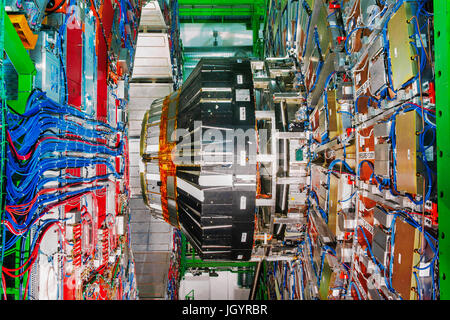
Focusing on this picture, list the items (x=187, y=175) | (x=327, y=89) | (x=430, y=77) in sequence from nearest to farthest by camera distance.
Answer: (x=430, y=77), (x=327, y=89), (x=187, y=175)

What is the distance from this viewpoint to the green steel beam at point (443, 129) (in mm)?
1787

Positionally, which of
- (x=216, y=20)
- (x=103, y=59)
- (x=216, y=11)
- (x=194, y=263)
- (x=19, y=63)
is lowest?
(x=194, y=263)

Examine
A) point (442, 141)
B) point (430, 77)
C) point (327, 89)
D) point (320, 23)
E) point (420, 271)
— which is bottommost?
point (420, 271)

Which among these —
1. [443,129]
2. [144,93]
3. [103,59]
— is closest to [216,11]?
[144,93]

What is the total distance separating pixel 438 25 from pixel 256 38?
30.6 feet

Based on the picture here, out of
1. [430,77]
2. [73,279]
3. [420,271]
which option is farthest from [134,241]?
[430,77]

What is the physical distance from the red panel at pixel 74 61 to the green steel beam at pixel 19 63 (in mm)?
762

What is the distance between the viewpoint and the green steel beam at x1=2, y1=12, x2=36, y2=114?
2.12 meters

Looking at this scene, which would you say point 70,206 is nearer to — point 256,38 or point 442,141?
point 442,141

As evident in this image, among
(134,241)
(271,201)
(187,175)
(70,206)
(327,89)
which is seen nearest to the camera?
(70,206)

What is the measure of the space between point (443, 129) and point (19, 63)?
3.39 metres

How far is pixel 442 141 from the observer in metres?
1.83

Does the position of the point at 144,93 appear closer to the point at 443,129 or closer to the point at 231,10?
the point at 231,10

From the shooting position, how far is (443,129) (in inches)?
71.4
